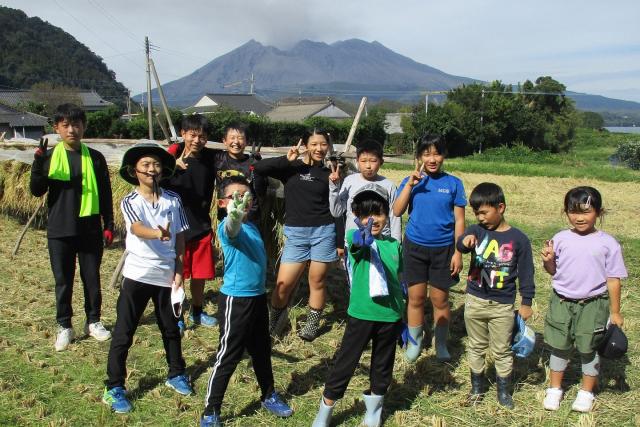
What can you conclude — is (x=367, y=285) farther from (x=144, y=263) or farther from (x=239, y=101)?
(x=239, y=101)

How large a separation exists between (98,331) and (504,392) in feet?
11.1

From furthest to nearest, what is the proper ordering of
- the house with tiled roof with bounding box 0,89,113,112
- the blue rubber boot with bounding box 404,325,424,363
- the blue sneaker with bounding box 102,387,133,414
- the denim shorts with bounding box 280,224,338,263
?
the house with tiled roof with bounding box 0,89,113,112 → the denim shorts with bounding box 280,224,338,263 → the blue rubber boot with bounding box 404,325,424,363 → the blue sneaker with bounding box 102,387,133,414

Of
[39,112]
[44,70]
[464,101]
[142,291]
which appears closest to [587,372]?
[142,291]

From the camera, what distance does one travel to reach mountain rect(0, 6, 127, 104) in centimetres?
7762

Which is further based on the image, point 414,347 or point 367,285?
point 414,347

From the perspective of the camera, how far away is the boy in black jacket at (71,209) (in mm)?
4371

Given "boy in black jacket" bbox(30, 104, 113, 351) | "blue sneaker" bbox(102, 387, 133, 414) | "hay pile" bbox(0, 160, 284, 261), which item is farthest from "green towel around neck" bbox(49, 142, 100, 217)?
"hay pile" bbox(0, 160, 284, 261)

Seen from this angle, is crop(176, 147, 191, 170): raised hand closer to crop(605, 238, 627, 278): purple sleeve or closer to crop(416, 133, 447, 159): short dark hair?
crop(416, 133, 447, 159): short dark hair

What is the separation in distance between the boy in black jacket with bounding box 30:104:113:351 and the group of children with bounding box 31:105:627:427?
1 centimetres

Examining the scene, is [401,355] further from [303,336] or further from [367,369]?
[303,336]

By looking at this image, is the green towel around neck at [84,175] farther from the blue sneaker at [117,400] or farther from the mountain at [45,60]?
the mountain at [45,60]

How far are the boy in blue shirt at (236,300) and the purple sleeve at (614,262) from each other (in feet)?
7.36

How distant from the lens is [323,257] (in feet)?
14.9

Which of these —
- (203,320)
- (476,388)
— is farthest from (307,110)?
(476,388)
